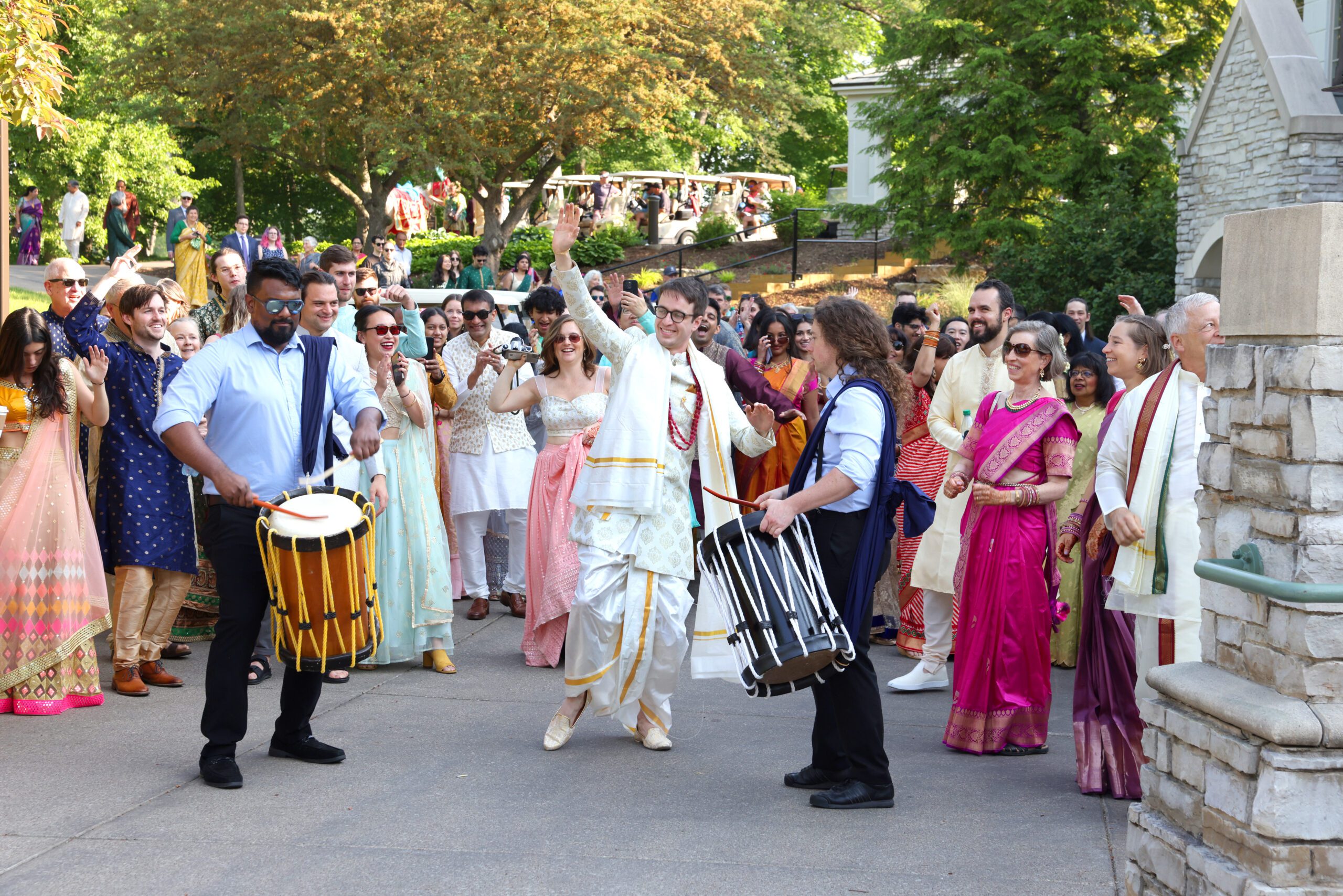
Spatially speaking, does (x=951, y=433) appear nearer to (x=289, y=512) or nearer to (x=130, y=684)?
(x=289, y=512)

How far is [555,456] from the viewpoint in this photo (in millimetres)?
7938

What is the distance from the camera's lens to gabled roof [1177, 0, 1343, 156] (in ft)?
58.7

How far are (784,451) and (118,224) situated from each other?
20836 mm

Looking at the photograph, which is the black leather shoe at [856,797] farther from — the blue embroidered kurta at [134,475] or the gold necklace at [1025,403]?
the blue embroidered kurta at [134,475]

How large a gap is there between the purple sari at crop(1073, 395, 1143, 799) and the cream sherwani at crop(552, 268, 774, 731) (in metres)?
1.63

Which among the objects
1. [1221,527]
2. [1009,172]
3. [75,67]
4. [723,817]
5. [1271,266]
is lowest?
[723,817]

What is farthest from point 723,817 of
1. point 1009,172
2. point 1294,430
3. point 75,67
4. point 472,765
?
Result: point 75,67

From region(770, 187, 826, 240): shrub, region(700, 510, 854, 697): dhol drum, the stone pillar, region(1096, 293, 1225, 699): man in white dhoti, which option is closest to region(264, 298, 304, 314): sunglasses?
region(700, 510, 854, 697): dhol drum

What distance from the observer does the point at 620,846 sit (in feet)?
15.5

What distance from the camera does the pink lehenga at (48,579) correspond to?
20.6 feet

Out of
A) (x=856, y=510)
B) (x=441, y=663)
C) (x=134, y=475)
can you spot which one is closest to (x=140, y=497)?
(x=134, y=475)

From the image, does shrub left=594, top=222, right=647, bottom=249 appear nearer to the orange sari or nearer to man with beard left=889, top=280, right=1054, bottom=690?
the orange sari

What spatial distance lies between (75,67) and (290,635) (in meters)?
37.6

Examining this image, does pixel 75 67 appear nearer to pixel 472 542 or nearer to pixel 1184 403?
pixel 472 542
